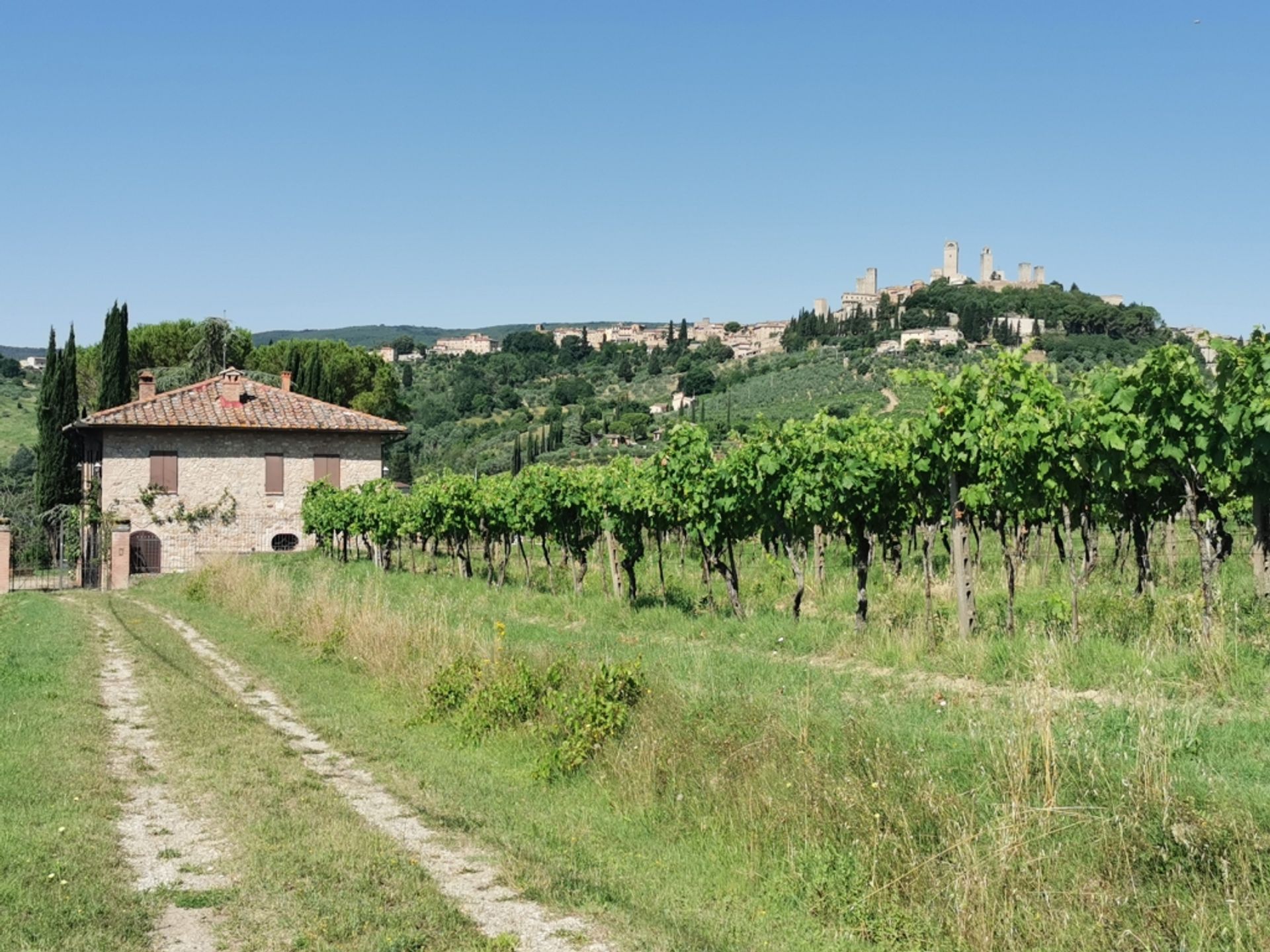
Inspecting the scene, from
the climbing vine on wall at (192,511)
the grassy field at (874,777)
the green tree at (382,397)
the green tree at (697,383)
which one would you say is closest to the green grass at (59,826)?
the grassy field at (874,777)

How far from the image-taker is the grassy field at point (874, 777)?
197 inches

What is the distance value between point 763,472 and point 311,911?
10510 mm

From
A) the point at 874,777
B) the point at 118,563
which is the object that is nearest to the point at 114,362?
the point at 118,563

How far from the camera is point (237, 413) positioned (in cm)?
3925

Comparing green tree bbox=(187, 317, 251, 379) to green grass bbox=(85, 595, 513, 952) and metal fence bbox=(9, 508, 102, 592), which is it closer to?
metal fence bbox=(9, 508, 102, 592)

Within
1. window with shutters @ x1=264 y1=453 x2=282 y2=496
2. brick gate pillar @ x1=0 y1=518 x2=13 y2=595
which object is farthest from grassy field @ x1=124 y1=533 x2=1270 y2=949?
window with shutters @ x1=264 y1=453 x2=282 y2=496

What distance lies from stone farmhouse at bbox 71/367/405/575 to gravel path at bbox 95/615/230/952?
28.4 m

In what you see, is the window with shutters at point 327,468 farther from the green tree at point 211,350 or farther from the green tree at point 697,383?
the green tree at point 697,383

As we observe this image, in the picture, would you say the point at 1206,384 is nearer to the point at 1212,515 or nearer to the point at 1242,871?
the point at 1212,515

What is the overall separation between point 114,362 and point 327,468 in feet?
33.7

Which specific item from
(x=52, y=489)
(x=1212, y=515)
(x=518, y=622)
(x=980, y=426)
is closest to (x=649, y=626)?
(x=518, y=622)

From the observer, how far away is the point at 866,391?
8162 centimetres

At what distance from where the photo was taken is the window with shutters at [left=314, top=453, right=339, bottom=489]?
131ft

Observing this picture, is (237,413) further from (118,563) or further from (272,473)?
(118,563)
